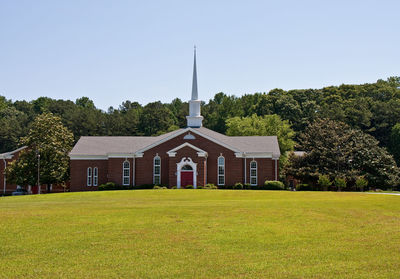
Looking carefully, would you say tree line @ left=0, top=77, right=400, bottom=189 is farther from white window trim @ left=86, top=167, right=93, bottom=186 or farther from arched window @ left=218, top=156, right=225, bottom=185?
white window trim @ left=86, top=167, right=93, bottom=186

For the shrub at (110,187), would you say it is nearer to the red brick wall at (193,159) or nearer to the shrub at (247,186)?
the red brick wall at (193,159)

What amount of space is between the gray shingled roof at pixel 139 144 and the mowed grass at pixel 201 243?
3099 centimetres

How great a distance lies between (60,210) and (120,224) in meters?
6.66

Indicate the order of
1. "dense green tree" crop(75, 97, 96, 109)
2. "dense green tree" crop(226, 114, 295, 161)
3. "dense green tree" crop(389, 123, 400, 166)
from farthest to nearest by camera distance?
"dense green tree" crop(75, 97, 96, 109) < "dense green tree" crop(226, 114, 295, 161) < "dense green tree" crop(389, 123, 400, 166)

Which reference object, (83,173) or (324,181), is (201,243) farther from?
(83,173)

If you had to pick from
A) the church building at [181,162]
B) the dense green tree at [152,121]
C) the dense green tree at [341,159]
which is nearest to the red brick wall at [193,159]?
the church building at [181,162]

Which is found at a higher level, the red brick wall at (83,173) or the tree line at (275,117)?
the tree line at (275,117)

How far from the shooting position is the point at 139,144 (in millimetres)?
60625

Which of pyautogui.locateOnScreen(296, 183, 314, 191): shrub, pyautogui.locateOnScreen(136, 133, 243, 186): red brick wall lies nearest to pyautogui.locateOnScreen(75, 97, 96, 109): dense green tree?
pyautogui.locateOnScreen(136, 133, 243, 186): red brick wall

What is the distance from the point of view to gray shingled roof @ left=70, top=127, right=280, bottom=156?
2249 inches

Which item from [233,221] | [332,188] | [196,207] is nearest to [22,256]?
[233,221]

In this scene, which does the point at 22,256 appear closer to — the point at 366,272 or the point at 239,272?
the point at 239,272

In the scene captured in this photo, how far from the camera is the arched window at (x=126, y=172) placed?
5809cm

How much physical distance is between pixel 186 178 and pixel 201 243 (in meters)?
38.1
